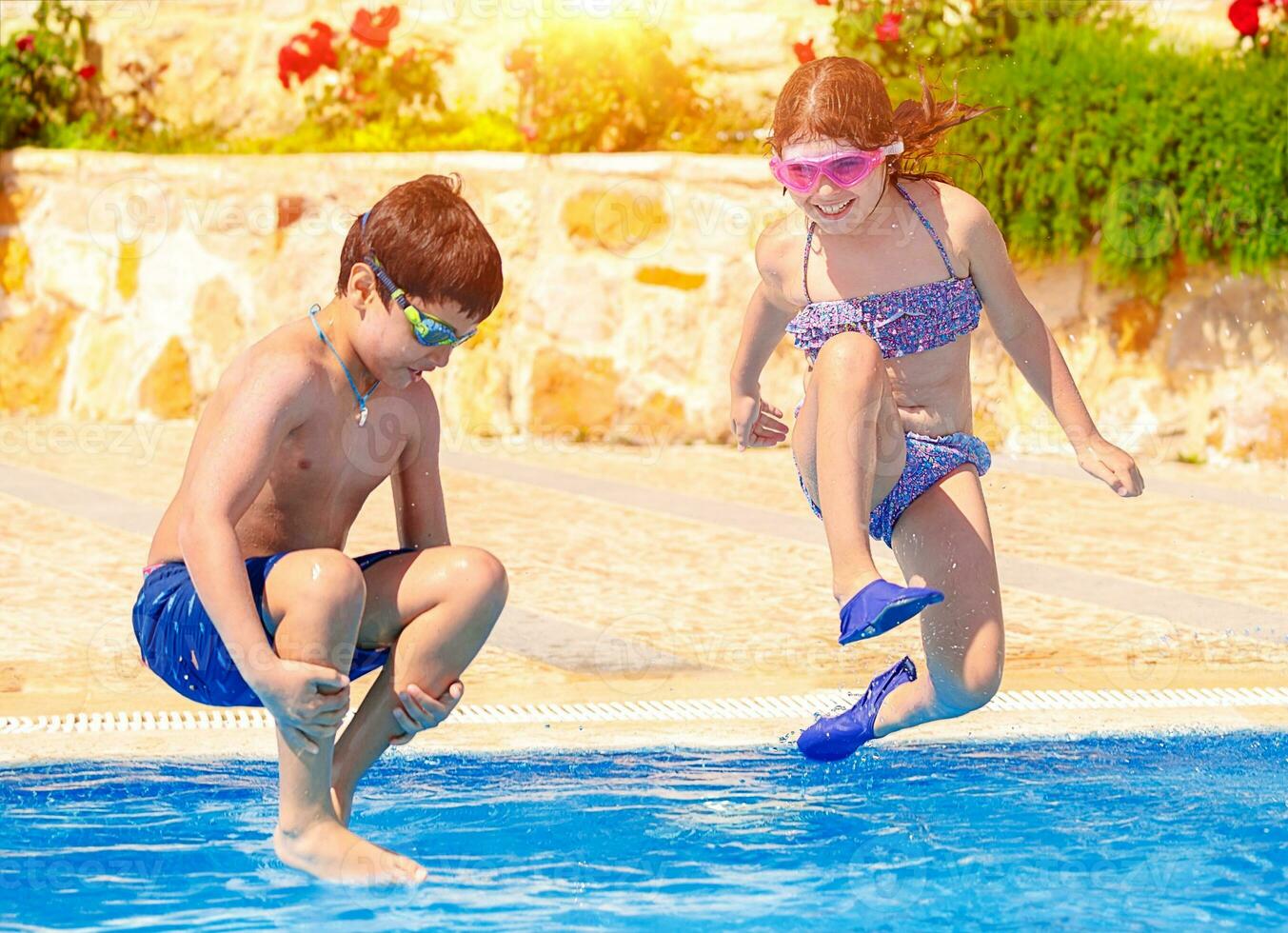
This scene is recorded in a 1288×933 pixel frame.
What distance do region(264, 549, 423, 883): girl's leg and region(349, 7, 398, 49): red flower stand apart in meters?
8.37

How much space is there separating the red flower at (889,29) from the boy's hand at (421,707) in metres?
6.79

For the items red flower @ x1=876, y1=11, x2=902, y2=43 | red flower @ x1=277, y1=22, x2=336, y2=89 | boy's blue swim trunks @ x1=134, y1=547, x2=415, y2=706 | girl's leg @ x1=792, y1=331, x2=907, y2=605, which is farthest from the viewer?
red flower @ x1=277, y1=22, x2=336, y2=89

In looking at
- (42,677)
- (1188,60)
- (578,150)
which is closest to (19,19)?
(578,150)

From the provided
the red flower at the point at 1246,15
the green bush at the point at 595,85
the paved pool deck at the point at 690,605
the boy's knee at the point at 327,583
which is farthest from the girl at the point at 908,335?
the green bush at the point at 595,85

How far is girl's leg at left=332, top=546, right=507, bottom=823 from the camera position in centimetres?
328

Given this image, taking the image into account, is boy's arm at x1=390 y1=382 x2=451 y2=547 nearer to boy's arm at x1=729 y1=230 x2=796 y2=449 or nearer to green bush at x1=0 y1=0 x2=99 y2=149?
boy's arm at x1=729 y1=230 x2=796 y2=449

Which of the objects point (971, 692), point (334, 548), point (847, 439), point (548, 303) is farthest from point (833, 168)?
point (548, 303)

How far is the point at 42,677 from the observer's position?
4664mm

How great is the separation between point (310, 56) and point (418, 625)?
27.9ft

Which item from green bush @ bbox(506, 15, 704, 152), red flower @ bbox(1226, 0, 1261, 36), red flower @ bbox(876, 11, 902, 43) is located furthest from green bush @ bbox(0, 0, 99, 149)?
red flower @ bbox(1226, 0, 1261, 36)

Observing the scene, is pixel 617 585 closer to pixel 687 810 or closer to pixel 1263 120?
pixel 687 810

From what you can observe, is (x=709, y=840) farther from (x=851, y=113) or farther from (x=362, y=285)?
(x=851, y=113)

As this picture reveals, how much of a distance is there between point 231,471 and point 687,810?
1.21m

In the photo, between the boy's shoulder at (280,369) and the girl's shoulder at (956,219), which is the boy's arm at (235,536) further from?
the girl's shoulder at (956,219)
